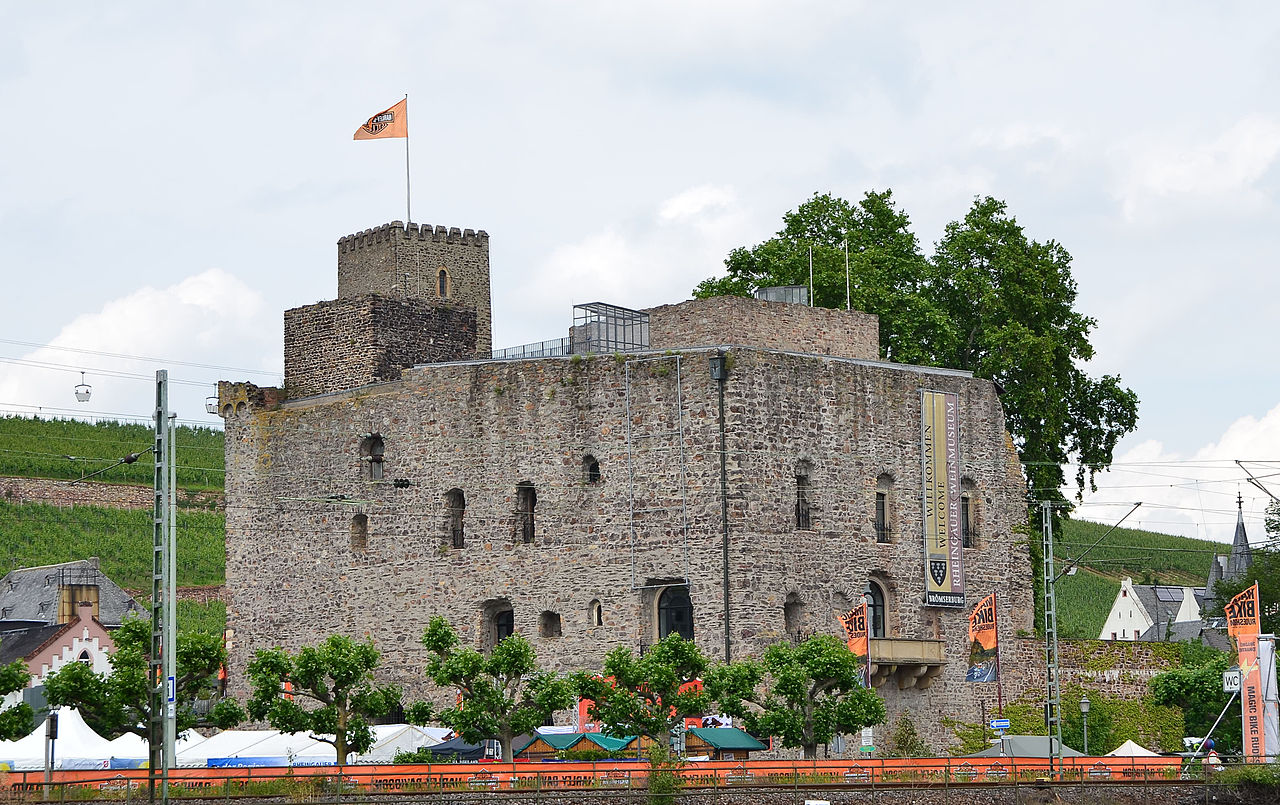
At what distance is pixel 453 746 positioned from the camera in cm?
5231

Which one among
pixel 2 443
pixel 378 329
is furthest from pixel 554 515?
pixel 2 443

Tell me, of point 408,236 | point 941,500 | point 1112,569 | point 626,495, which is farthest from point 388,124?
point 1112,569

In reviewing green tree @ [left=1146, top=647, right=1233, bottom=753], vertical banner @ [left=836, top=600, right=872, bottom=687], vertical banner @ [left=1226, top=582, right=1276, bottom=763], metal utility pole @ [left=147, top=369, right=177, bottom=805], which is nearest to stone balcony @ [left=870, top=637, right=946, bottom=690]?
vertical banner @ [left=836, top=600, right=872, bottom=687]

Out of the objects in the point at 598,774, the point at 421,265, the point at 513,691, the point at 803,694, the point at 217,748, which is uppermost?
the point at 421,265

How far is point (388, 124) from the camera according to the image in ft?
213

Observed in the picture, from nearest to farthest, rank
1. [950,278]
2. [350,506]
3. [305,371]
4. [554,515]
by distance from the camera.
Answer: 1. [554,515]
2. [350,506]
3. [305,371]
4. [950,278]

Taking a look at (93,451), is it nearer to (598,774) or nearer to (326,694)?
(326,694)

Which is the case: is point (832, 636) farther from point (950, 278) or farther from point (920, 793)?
point (950, 278)

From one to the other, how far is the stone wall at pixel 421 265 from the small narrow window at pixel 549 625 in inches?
488

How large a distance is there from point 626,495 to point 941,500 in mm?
10188

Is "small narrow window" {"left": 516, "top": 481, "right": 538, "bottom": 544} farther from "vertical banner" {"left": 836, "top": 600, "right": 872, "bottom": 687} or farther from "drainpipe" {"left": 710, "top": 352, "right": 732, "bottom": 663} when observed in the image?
"vertical banner" {"left": 836, "top": 600, "right": 872, "bottom": 687}

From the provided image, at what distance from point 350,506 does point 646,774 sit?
2027 cm

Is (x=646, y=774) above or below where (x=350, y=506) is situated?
below

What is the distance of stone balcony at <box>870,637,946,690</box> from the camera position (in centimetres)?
5578
